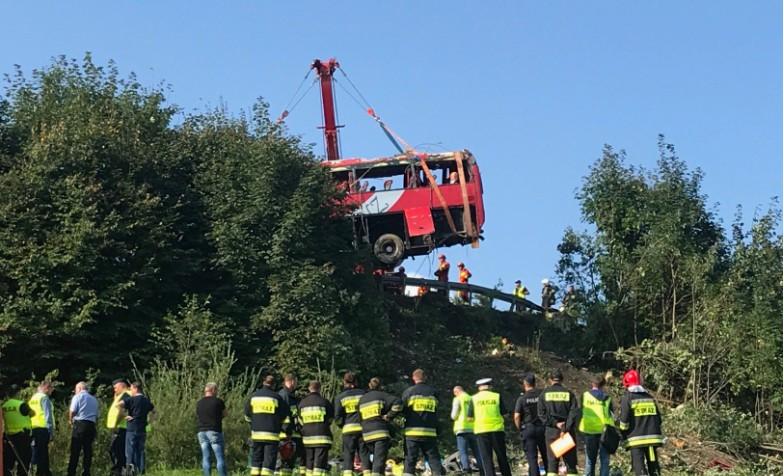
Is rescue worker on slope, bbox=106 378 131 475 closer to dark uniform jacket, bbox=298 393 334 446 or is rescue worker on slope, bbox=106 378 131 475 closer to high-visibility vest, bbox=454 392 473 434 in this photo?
dark uniform jacket, bbox=298 393 334 446

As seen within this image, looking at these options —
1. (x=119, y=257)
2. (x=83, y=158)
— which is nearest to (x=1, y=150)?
(x=83, y=158)

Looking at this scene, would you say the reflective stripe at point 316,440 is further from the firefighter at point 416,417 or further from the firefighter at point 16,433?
the firefighter at point 16,433

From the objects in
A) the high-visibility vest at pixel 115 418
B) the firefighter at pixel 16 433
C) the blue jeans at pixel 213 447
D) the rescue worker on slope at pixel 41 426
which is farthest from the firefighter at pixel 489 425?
the firefighter at pixel 16 433

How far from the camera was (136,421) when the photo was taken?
18.2 metres

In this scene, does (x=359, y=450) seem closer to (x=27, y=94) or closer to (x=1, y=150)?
(x=1, y=150)

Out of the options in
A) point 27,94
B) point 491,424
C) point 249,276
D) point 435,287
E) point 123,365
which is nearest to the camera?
point 491,424

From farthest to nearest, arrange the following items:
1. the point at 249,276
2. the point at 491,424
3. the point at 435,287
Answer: the point at 435,287 → the point at 249,276 → the point at 491,424

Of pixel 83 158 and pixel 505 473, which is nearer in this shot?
pixel 505 473

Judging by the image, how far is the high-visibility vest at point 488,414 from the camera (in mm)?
17375

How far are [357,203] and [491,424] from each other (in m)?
16.0

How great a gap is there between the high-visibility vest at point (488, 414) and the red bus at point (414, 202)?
16.4 meters

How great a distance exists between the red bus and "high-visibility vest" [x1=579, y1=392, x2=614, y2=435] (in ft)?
54.6

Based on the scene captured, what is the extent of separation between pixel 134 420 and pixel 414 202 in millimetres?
17062

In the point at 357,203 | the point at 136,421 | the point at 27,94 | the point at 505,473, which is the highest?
the point at 27,94
